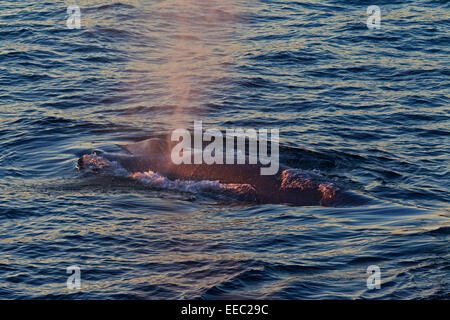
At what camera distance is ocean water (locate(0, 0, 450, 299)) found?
36.1 ft

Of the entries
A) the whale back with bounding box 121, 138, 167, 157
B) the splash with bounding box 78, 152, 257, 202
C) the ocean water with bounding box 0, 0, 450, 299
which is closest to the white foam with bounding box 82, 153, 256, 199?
the splash with bounding box 78, 152, 257, 202

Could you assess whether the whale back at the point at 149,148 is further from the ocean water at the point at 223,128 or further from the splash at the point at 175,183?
the ocean water at the point at 223,128

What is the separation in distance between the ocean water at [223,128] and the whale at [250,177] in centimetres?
51

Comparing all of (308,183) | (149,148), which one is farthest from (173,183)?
(308,183)

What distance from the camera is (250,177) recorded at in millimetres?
15188

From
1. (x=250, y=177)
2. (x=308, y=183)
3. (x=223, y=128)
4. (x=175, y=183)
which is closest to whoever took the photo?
(x=308, y=183)

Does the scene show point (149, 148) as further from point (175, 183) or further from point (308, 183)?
point (308, 183)

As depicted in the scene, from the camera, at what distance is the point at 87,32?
29.0 meters

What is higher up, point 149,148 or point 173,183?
point 149,148

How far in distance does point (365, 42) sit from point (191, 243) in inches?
677

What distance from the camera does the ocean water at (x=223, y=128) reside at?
11016 millimetres

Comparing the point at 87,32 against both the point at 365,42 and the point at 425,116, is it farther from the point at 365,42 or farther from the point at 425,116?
the point at 425,116

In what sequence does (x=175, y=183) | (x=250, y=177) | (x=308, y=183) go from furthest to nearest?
(x=175, y=183)
(x=250, y=177)
(x=308, y=183)

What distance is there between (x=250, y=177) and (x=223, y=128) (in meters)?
4.58
